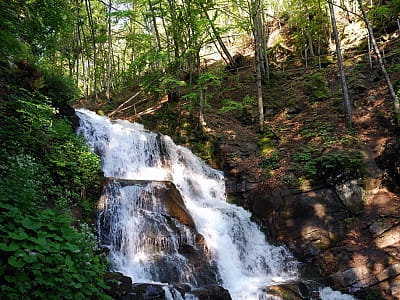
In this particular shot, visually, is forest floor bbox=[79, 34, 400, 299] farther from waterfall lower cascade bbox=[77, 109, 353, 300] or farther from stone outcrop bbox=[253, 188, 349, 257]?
waterfall lower cascade bbox=[77, 109, 353, 300]

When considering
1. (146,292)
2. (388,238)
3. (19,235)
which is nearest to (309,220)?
(388,238)

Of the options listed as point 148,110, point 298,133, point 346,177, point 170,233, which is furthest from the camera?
point 148,110

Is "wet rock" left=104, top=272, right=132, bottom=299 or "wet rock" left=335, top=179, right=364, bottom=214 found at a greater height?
"wet rock" left=335, top=179, right=364, bottom=214

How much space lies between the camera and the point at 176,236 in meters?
7.85

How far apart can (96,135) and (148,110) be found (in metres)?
6.17

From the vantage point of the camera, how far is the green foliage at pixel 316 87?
15.4 meters

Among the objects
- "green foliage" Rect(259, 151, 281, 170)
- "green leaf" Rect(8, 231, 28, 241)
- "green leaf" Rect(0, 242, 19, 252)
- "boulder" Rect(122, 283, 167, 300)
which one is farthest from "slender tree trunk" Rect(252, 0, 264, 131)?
"green leaf" Rect(0, 242, 19, 252)

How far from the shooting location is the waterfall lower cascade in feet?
23.4

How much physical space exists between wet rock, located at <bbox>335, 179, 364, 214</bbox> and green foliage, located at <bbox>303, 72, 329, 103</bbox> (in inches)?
254

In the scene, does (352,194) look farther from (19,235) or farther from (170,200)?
(19,235)

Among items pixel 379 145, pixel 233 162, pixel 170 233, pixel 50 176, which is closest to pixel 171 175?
pixel 233 162

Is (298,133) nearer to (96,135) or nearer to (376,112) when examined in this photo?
(376,112)

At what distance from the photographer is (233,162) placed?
12531 millimetres

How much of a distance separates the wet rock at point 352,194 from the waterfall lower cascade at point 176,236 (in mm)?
2434
